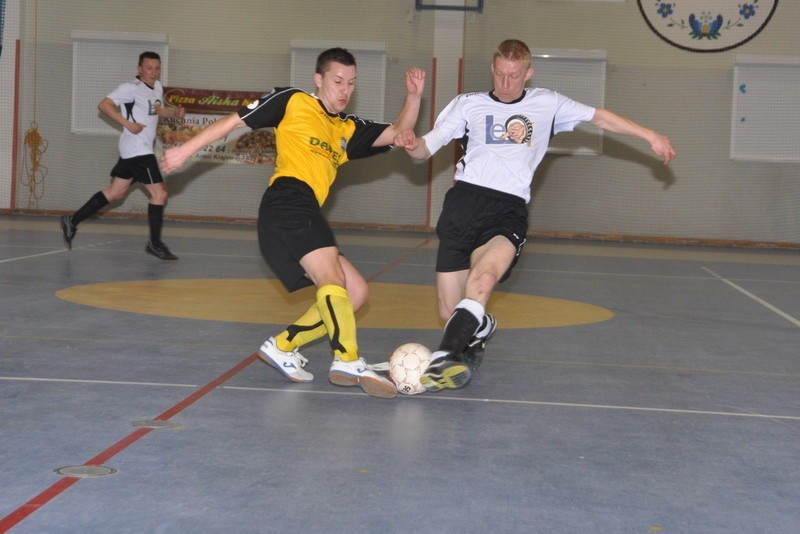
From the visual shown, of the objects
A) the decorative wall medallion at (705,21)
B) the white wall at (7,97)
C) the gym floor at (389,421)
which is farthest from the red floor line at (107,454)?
the white wall at (7,97)

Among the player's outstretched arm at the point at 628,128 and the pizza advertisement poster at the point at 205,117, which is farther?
the pizza advertisement poster at the point at 205,117

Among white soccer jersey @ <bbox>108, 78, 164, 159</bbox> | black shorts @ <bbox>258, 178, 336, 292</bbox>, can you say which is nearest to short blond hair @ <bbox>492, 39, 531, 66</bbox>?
black shorts @ <bbox>258, 178, 336, 292</bbox>

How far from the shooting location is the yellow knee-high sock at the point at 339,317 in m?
4.36

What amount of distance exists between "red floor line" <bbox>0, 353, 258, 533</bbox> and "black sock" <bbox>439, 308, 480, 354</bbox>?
1032mm

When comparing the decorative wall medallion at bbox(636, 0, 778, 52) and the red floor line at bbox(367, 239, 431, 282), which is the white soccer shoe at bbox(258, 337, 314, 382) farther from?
the decorative wall medallion at bbox(636, 0, 778, 52)

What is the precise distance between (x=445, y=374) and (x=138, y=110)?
22.2ft

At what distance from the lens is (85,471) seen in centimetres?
300

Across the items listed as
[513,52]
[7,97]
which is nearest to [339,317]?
[513,52]

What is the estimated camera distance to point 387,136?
5.02 m

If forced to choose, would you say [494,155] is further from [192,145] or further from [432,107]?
[432,107]

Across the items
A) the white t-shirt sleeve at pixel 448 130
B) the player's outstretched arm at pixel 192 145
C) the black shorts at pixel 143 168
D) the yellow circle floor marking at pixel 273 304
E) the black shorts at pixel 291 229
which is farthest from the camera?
the black shorts at pixel 143 168

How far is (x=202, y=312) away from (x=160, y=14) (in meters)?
10.9

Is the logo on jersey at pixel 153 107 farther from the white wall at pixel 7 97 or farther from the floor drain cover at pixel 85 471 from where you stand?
the floor drain cover at pixel 85 471

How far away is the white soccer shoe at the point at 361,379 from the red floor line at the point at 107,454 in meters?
0.54
